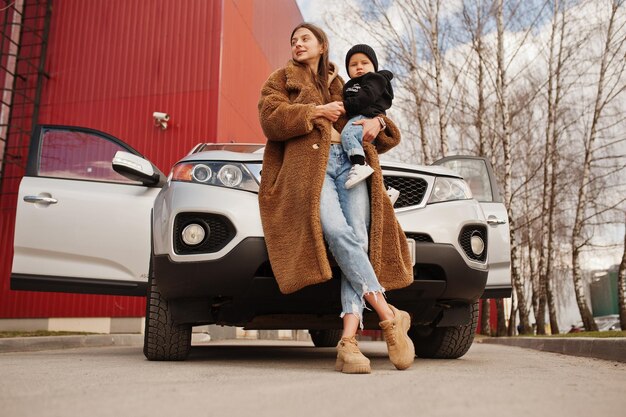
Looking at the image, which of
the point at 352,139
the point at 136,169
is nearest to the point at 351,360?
the point at 352,139

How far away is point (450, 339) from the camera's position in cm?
383

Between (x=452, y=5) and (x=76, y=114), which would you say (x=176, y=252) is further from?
(x=452, y=5)

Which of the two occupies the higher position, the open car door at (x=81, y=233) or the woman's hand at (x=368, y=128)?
the woman's hand at (x=368, y=128)

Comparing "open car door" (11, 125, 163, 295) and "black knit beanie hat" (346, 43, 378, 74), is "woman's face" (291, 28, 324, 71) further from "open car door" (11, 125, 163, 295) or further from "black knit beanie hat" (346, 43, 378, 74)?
"open car door" (11, 125, 163, 295)

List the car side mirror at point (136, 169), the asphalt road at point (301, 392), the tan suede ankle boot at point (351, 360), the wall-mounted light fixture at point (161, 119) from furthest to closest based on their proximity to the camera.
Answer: the wall-mounted light fixture at point (161, 119)
the car side mirror at point (136, 169)
the tan suede ankle boot at point (351, 360)
the asphalt road at point (301, 392)

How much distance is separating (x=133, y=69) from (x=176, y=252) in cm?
1003

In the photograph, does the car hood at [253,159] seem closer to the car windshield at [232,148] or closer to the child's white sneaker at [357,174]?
the child's white sneaker at [357,174]

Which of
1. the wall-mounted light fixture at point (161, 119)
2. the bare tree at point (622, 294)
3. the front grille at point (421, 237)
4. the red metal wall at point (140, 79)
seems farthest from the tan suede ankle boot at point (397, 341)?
the bare tree at point (622, 294)

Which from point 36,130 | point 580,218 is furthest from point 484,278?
point 580,218

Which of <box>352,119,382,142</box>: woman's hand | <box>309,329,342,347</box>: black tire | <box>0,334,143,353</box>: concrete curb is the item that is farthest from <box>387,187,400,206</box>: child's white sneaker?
<box>0,334,143,353</box>: concrete curb

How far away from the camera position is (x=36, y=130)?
452 centimetres

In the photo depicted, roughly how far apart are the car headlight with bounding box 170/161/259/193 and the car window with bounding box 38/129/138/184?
142 cm

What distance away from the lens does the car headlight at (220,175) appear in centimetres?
309

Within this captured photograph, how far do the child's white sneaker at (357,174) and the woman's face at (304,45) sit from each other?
0.68 meters
